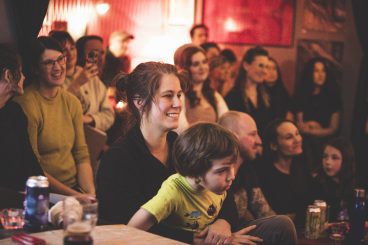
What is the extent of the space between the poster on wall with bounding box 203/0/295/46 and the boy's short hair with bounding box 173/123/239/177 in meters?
3.78

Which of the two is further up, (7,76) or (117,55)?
(117,55)

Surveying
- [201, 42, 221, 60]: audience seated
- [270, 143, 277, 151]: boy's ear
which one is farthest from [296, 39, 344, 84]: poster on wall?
[270, 143, 277, 151]: boy's ear

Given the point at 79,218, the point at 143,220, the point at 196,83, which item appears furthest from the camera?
the point at 196,83

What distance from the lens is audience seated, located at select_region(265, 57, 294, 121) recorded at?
563 centimetres

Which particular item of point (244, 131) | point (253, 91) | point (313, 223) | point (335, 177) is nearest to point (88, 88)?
point (244, 131)

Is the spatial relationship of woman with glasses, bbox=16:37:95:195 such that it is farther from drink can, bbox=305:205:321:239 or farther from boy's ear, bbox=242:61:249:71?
boy's ear, bbox=242:61:249:71

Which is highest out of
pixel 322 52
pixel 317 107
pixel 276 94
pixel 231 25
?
pixel 231 25

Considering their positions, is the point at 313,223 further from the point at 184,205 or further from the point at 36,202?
the point at 36,202

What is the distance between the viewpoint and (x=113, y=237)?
2.17 metres

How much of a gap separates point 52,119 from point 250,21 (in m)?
3.51

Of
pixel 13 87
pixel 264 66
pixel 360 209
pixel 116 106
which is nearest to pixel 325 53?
pixel 264 66

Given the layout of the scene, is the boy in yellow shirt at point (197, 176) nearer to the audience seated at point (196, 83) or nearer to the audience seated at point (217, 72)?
the audience seated at point (196, 83)

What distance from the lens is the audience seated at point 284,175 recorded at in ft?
13.1

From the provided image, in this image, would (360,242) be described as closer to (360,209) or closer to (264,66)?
(360,209)
